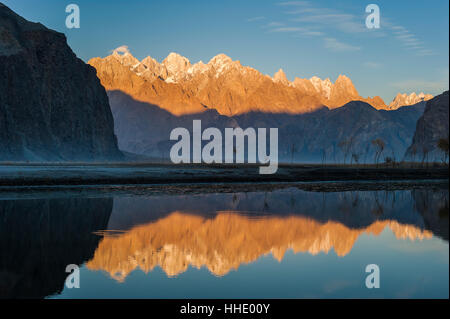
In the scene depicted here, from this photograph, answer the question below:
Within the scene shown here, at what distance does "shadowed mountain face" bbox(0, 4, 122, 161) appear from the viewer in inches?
4621

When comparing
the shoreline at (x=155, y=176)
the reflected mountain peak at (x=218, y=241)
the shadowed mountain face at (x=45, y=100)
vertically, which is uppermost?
the shadowed mountain face at (x=45, y=100)

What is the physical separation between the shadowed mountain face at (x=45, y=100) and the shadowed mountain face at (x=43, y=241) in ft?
257

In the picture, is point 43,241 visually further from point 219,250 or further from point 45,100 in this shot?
point 45,100

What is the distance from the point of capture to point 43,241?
898 inches

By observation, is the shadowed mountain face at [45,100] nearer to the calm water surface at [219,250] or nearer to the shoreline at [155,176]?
the shoreline at [155,176]

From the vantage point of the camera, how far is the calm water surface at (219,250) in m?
15.8

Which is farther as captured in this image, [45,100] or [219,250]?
[45,100]

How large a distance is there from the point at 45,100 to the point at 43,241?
4514 inches

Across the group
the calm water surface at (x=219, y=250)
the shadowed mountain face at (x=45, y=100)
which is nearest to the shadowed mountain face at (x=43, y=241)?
the calm water surface at (x=219, y=250)

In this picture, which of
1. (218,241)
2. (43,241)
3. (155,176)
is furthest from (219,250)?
(155,176)

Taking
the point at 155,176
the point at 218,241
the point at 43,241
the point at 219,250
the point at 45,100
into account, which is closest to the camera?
the point at 219,250

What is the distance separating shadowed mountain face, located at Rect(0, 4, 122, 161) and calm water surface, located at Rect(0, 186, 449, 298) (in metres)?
83.5

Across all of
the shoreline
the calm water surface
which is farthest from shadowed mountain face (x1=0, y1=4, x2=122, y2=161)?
the calm water surface
